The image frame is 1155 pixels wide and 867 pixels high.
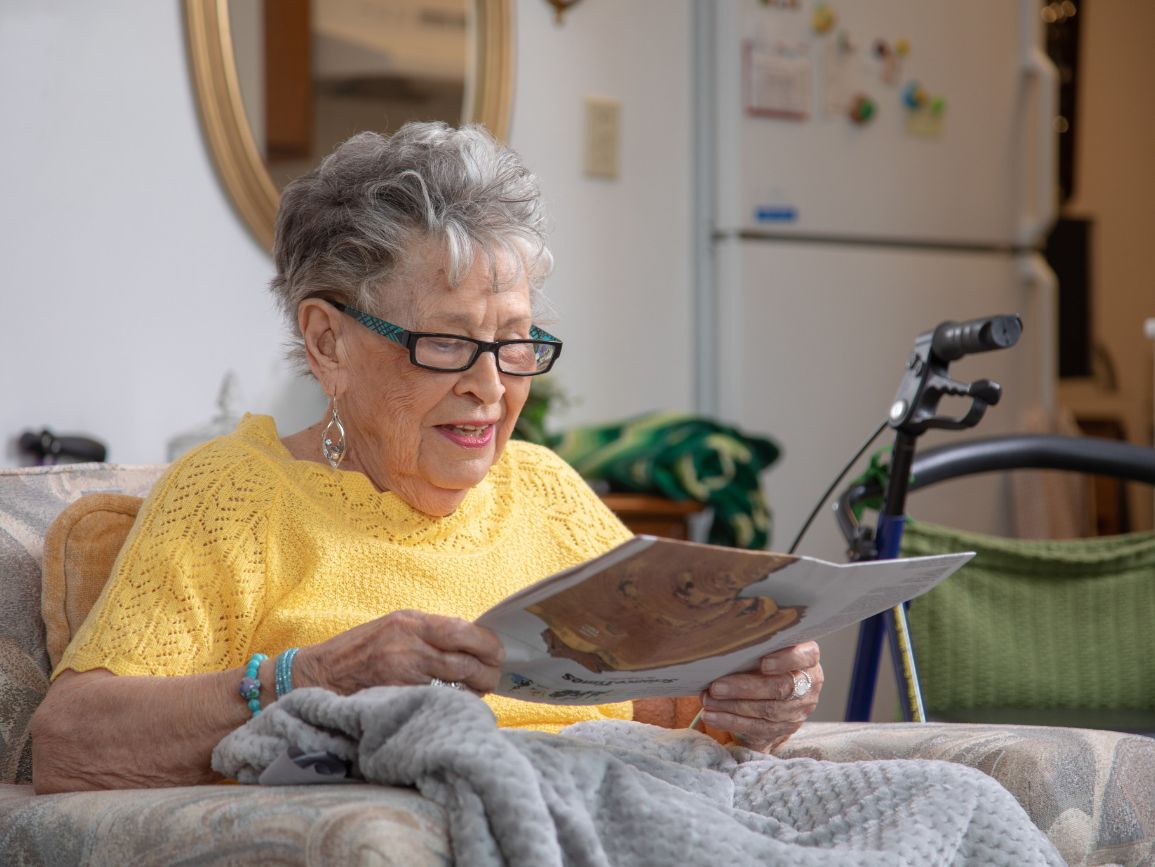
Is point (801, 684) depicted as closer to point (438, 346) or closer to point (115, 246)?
point (438, 346)

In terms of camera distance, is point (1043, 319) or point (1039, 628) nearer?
point (1039, 628)

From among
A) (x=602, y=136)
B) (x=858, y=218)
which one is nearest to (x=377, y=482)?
(x=602, y=136)

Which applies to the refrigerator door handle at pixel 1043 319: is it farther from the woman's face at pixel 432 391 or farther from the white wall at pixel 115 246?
the woman's face at pixel 432 391

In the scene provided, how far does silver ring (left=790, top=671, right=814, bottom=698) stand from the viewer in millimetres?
1181

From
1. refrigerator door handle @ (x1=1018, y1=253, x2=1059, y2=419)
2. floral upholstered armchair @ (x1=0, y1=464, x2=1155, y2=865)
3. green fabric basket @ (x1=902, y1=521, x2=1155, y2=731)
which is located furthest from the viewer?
refrigerator door handle @ (x1=1018, y1=253, x2=1059, y2=419)

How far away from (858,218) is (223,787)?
2.42 m

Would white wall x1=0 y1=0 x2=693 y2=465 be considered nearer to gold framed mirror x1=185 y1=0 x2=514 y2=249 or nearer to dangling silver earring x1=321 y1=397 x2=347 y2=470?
gold framed mirror x1=185 y1=0 x2=514 y2=249

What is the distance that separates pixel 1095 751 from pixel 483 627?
54 centimetres

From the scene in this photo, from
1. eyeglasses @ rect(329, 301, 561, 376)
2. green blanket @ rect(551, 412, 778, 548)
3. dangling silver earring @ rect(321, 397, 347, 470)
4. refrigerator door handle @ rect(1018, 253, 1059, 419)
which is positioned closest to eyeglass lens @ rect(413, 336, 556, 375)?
eyeglasses @ rect(329, 301, 561, 376)

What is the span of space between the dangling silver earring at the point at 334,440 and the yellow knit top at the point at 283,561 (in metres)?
0.03

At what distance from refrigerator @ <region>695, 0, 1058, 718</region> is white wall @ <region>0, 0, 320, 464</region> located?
1.03 metres

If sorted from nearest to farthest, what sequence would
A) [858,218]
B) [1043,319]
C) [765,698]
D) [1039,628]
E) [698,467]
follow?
[765,698] < [1039,628] < [698,467] < [858,218] < [1043,319]

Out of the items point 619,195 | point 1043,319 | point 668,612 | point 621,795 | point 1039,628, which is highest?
point 619,195

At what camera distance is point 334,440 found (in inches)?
53.7
